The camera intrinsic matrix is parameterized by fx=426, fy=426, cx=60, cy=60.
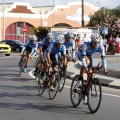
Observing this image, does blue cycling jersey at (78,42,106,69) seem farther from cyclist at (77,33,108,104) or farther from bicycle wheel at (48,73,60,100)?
bicycle wheel at (48,73,60,100)

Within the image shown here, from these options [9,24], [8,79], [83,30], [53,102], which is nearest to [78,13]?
[9,24]

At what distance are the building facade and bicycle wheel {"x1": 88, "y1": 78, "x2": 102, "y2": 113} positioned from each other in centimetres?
6417

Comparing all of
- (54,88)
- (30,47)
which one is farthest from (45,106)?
(30,47)

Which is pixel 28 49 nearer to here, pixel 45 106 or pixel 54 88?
pixel 54 88

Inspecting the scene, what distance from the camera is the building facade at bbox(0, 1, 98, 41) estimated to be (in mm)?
77375

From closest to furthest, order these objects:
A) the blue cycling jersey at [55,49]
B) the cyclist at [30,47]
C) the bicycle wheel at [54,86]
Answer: the bicycle wheel at [54,86], the blue cycling jersey at [55,49], the cyclist at [30,47]

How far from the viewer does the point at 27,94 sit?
1241 centimetres

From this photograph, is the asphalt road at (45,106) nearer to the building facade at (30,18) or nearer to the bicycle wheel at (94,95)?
the bicycle wheel at (94,95)

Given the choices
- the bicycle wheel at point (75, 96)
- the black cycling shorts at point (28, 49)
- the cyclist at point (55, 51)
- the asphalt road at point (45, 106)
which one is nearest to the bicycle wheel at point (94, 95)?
the asphalt road at point (45, 106)

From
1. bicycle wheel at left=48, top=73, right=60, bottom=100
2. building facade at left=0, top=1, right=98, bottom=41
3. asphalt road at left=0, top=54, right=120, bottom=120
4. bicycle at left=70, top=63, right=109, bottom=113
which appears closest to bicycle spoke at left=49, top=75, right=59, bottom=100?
bicycle wheel at left=48, top=73, right=60, bottom=100

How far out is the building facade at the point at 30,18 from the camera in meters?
77.4

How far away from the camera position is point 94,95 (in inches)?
376

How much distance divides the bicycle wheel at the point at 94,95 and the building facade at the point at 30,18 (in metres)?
64.2

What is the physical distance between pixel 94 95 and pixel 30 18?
70493 millimetres
